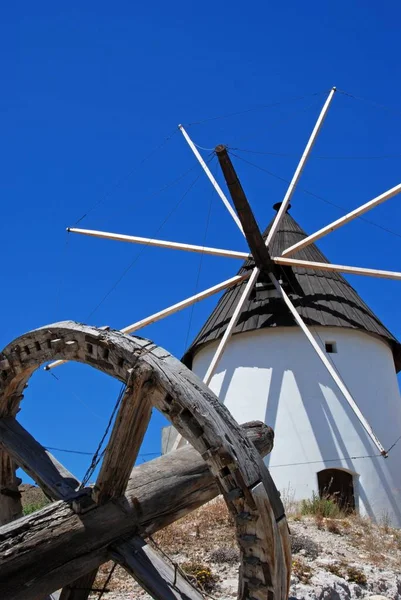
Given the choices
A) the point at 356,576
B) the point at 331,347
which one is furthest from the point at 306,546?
the point at 331,347

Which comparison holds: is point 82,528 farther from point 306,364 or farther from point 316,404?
point 306,364

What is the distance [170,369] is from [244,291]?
29.8ft

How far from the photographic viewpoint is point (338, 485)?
11.3 metres

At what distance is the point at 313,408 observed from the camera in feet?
37.6

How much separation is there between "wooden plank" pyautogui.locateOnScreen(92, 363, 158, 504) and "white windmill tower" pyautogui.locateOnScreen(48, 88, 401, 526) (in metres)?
6.62

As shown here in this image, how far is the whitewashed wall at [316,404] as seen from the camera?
36.6ft

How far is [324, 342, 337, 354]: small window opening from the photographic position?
12112mm

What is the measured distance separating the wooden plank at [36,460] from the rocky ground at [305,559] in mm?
1561

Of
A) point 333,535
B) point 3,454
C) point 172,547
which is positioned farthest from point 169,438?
point 3,454

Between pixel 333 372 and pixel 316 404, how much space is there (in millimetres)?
960

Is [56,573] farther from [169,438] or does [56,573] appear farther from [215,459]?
[169,438]

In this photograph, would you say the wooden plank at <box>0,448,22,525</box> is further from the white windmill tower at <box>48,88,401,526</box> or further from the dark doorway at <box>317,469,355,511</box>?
the dark doorway at <box>317,469,355,511</box>

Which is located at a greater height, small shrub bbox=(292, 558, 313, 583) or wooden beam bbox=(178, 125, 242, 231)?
wooden beam bbox=(178, 125, 242, 231)

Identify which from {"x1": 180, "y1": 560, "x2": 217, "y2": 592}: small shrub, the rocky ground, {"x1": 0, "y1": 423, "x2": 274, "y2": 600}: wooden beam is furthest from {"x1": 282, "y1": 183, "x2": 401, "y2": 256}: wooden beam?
{"x1": 0, "y1": 423, "x2": 274, "y2": 600}: wooden beam
